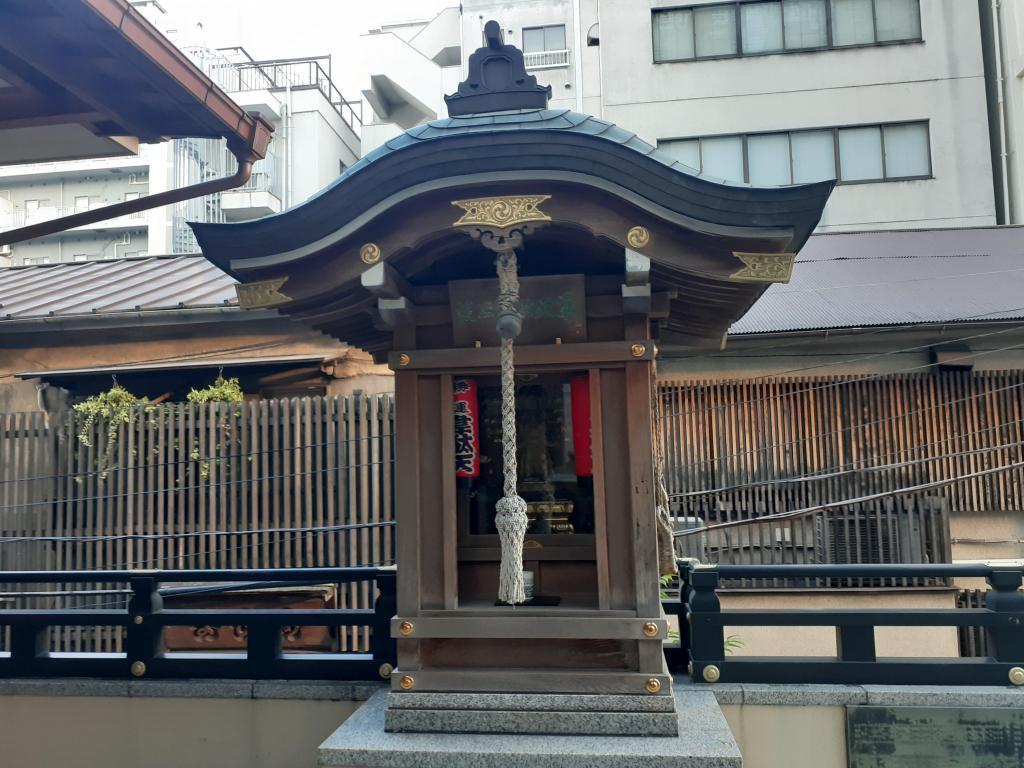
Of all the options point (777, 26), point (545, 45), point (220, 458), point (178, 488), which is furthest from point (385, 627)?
point (545, 45)

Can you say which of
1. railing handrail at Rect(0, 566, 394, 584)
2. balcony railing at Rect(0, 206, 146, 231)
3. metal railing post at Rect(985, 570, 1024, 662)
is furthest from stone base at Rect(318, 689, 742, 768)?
balcony railing at Rect(0, 206, 146, 231)

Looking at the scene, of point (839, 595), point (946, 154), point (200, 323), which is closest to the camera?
point (839, 595)

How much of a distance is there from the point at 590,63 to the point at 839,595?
14136 mm

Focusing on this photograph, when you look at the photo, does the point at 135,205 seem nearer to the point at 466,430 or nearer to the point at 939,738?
the point at 466,430

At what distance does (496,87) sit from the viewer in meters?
4.86

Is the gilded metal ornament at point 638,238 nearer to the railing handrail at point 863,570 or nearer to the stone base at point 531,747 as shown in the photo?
the railing handrail at point 863,570

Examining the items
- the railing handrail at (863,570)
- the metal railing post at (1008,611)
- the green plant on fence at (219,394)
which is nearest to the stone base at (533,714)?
the railing handrail at (863,570)

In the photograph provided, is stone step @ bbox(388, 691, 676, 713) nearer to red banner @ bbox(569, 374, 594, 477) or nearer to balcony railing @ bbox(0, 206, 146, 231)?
red banner @ bbox(569, 374, 594, 477)

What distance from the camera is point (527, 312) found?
4836 millimetres

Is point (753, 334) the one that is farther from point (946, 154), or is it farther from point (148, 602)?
point (946, 154)

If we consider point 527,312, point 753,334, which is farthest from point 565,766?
point 753,334

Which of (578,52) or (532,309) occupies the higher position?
(578,52)

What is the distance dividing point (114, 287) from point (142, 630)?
9.16 metres

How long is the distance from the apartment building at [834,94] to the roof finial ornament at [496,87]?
14.4 metres
